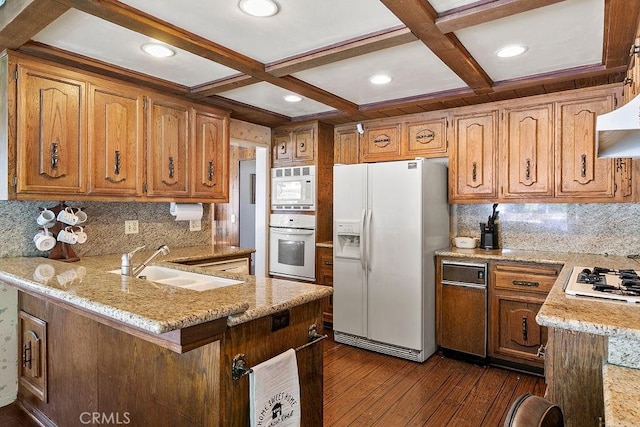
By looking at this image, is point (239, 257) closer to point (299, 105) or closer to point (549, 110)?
point (299, 105)

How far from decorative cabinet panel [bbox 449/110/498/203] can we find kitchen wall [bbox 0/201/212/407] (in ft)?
7.88

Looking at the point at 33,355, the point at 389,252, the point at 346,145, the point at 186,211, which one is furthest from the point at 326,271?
the point at 33,355

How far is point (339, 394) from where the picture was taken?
2.69 m

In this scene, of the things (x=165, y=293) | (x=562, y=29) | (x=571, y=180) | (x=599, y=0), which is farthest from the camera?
(x=571, y=180)

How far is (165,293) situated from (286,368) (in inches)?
21.6

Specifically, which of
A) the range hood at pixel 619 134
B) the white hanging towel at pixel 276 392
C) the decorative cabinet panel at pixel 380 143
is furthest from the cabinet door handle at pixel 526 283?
the white hanging towel at pixel 276 392

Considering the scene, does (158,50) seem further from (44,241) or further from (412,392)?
(412,392)

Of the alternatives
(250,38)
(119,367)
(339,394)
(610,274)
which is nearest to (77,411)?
(119,367)

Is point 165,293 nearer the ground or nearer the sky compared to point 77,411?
nearer the sky

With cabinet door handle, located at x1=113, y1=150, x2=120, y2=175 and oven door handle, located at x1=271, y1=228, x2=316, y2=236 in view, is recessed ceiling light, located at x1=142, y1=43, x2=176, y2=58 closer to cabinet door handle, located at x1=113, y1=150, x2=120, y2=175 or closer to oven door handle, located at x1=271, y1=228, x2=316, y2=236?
cabinet door handle, located at x1=113, y1=150, x2=120, y2=175

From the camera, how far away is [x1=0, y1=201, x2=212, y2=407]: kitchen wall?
8.20 ft

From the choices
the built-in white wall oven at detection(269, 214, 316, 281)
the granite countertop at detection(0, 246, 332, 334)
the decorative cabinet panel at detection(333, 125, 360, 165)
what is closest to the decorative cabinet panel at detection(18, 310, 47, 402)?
the granite countertop at detection(0, 246, 332, 334)

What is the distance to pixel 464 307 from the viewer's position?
3.28 metres

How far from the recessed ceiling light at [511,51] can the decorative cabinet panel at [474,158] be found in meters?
0.99
